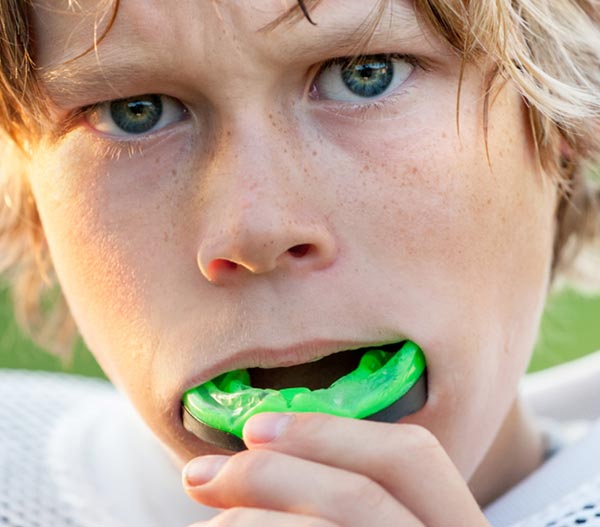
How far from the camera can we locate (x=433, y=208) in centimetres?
106

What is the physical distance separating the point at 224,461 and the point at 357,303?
0.20 m

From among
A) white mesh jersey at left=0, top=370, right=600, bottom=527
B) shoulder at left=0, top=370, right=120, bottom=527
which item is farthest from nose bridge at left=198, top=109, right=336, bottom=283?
shoulder at left=0, top=370, right=120, bottom=527

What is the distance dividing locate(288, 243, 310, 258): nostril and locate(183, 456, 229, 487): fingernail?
0.65 ft

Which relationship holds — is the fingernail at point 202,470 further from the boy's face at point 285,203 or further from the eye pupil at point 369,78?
the eye pupil at point 369,78

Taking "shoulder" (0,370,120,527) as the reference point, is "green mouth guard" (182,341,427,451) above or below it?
below

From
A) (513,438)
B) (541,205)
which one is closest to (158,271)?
(541,205)

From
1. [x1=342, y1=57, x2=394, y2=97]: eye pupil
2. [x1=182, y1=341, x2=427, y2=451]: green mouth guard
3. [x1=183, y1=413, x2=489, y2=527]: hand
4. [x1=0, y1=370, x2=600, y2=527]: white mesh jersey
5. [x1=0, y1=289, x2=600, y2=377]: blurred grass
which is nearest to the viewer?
[x1=183, y1=413, x2=489, y2=527]: hand

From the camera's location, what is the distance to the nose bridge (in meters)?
0.98

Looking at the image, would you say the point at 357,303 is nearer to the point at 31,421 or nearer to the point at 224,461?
the point at 224,461

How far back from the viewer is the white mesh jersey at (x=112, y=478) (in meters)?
1.24

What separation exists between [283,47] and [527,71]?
0.91ft

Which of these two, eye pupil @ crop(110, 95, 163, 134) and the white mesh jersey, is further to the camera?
the white mesh jersey

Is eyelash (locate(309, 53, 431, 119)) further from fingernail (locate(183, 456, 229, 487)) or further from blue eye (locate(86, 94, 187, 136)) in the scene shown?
fingernail (locate(183, 456, 229, 487))

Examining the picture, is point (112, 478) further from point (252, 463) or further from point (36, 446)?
point (252, 463)
